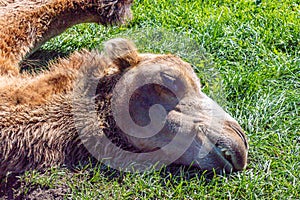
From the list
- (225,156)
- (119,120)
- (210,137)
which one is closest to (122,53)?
(119,120)

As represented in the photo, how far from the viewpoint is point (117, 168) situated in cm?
440

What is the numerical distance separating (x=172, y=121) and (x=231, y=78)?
1322mm

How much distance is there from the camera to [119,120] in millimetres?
4277

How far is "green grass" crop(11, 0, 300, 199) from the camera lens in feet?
14.2

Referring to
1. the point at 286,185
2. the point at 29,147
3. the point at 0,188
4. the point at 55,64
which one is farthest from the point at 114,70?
the point at 286,185

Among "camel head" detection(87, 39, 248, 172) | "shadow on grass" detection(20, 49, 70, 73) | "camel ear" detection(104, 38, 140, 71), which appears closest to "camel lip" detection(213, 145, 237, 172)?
"camel head" detection(87, 39, 248, 172)

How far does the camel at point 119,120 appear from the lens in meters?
4.25

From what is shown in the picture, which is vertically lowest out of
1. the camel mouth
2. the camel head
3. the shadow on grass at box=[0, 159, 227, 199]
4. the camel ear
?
the shadow on grass at box=[0, 159, 227, 199]

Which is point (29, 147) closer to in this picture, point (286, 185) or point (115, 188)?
point (115, 188)

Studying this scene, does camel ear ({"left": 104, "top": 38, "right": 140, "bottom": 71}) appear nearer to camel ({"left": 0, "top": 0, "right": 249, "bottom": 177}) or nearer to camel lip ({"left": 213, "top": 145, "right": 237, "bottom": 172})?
camel ({"left": 0, "top": 0, "right": 249, "bottom": 177})

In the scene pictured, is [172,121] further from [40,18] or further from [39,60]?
[39,60]

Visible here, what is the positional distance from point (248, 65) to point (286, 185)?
1.51 m

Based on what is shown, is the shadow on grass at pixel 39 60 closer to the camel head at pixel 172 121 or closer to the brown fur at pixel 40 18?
the brown fur at pixel 40 18

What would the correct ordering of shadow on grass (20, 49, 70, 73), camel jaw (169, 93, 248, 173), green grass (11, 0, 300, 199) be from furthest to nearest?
shadow on grass (20, 49, 70, 73), green grass (11, 0, 300, 199), camel jaw (169, 93, 248, 173)
